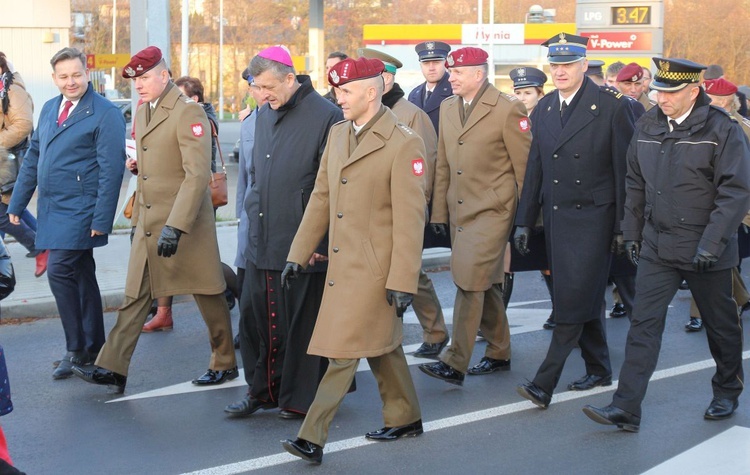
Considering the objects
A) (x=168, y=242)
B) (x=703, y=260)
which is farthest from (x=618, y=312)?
(x=168, y=242)

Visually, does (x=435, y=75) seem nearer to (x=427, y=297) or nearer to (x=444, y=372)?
(x=427, y=297)

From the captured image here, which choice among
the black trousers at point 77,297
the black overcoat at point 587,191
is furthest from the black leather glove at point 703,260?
the black trousers at point 77,297

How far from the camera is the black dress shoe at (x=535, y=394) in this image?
20.3 feet

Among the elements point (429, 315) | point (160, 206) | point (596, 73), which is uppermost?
point (596, 73)

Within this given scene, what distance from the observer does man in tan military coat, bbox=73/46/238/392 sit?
6.41 meters

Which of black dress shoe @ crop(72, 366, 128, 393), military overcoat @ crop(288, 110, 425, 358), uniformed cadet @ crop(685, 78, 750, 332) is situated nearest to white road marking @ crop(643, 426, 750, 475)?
military overcoat @ crop(288, 110, 425, 358)

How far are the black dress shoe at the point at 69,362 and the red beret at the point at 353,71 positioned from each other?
111 inches

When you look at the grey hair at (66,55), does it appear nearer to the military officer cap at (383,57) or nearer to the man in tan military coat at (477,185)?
the military officer cap at (383,57)

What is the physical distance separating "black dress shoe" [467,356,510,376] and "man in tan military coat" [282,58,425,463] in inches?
67.7

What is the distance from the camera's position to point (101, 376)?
6.40m

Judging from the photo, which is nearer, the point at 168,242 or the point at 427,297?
the point at 168,242

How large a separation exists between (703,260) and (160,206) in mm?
3119

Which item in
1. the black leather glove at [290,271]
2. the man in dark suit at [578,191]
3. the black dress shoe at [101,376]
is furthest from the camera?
the black dress shoe at [101,376]

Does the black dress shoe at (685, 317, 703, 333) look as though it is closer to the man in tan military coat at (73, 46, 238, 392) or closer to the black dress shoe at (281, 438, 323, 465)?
the man in tan military coat at (73, 46, 238, 392)
